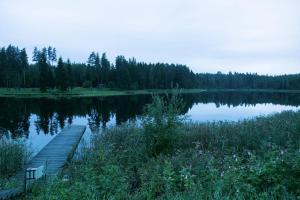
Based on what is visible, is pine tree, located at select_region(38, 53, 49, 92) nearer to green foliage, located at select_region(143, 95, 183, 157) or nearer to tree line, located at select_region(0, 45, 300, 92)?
tree line, located at select_region(0, 45, 300, 92)

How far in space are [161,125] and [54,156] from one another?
5.93m

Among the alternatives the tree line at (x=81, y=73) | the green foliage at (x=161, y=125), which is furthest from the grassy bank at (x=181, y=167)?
the tree line at (x=81, y=73)

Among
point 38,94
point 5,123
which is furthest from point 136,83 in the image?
point 5,123

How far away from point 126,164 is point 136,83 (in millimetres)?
81482

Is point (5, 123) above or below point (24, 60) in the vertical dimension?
below

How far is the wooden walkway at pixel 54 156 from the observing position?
9.17m

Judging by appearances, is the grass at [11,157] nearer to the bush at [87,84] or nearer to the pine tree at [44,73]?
the pine tree at [44,73]

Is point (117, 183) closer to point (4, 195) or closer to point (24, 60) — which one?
point (4, 195)

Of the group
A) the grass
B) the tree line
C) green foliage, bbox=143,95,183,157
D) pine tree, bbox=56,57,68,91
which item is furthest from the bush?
green foliage, bbox=143,95,183,157

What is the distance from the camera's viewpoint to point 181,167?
25.3ft

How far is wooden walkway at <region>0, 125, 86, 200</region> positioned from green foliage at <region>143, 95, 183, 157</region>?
352cm

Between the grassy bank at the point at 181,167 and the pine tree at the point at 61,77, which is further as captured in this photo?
the pine tree at the point at 61,77

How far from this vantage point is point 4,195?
6562mm

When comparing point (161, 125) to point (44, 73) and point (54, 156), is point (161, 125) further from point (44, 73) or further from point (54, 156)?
point (44, 73)
